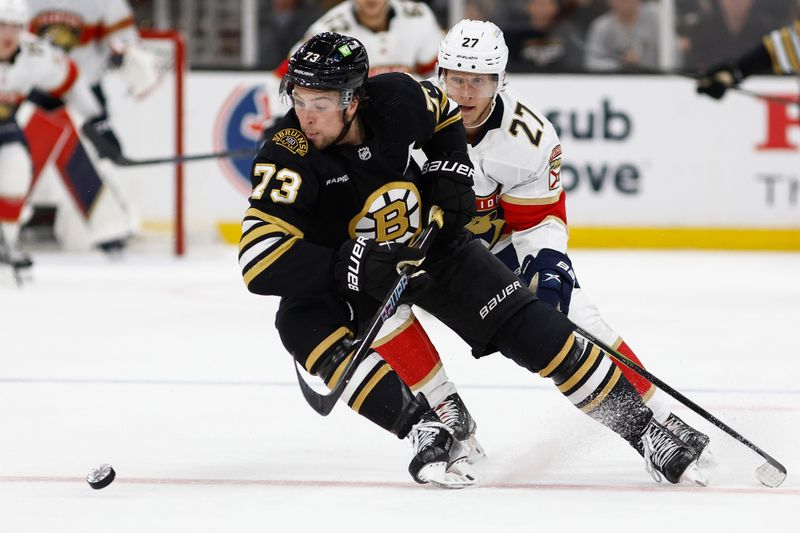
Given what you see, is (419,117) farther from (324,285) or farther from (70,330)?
(70,330)

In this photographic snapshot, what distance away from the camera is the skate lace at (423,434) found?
288 cm

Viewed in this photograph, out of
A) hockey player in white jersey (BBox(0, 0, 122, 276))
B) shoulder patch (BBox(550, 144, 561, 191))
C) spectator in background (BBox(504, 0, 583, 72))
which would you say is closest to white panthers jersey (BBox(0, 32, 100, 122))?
hockey player in white jersey (BBox(0, 0, 122, 276))

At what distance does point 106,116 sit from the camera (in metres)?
7.06

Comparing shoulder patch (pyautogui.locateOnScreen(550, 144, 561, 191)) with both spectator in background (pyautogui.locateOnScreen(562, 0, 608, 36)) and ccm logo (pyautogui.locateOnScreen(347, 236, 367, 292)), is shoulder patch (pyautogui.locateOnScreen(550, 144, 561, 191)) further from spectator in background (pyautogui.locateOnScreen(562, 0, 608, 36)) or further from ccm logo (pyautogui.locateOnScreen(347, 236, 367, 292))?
spectator in background (pyautogui.locateOnScreen(562, 0, 608, 36))

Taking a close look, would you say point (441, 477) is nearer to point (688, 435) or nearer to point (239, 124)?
point (688, 435)

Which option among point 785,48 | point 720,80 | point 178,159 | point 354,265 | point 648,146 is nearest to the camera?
point 354,265

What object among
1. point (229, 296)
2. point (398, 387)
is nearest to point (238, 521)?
point (398, 387)

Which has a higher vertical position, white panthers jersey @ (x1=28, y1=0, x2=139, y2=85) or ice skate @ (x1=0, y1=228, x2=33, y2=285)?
white panthers jersey @ (x1=28, y1=0, x2=139, y2=85)

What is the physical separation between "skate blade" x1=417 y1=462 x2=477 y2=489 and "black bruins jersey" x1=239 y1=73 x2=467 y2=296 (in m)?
0.39

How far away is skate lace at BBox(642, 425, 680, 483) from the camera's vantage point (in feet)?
9.62

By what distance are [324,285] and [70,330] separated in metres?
2.61

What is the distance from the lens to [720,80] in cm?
604

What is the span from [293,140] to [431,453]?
25.3 inches

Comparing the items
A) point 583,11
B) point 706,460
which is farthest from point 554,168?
point 583,11
